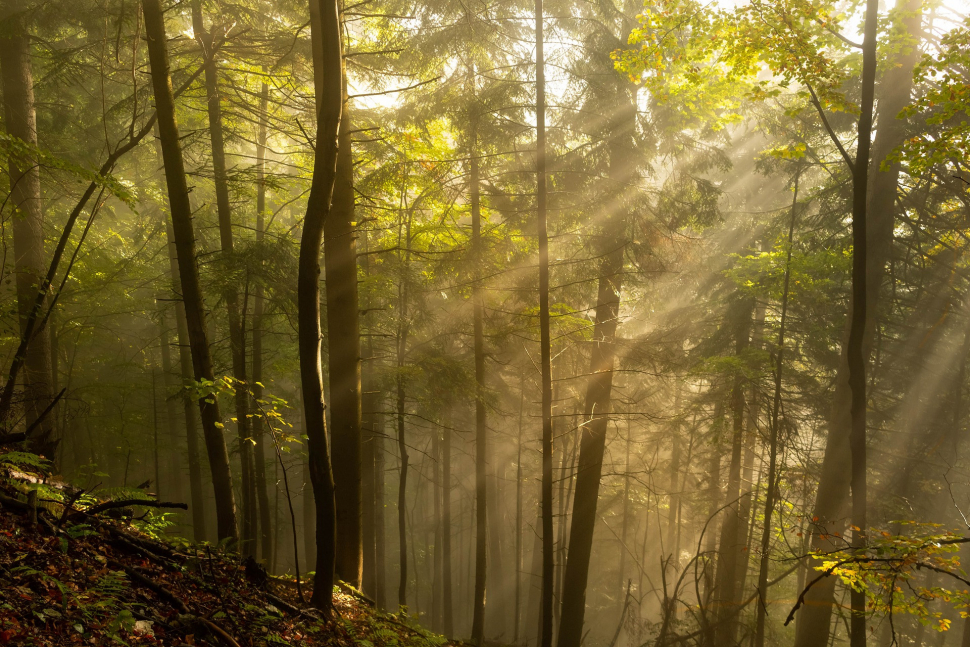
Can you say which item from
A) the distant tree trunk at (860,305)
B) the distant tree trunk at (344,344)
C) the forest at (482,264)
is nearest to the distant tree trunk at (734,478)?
the forest at (482,264)

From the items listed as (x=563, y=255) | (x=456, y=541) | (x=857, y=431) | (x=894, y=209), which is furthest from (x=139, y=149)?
(x=456, y=541)

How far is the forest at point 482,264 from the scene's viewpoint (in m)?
5.01

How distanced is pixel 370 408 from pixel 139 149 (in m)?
9.99

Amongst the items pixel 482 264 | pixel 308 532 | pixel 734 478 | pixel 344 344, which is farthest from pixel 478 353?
pixel 308 532

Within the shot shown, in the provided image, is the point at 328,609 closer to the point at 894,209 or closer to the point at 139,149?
the point at 894,209

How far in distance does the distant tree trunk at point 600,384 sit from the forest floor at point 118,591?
6.01 m

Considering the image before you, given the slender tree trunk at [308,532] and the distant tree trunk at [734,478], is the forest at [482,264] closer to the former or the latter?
the distant tree trunk at [734,478]

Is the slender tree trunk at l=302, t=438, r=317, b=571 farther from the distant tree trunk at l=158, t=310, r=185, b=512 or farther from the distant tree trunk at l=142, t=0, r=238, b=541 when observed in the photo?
the distant tree trunk at l=142, t=0, r=238, b=541

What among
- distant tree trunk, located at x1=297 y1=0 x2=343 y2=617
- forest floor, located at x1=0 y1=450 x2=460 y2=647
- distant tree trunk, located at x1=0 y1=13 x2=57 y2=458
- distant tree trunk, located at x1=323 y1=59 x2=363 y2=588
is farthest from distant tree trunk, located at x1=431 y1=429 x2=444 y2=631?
distant tree trunk, located at x1=297 y1=0 x2=343 y2=617

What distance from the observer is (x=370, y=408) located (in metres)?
12.8

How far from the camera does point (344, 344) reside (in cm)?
668

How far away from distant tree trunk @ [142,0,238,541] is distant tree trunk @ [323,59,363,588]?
136 centimetres

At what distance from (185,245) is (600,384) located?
797 centimetres

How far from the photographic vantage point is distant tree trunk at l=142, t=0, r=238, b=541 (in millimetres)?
5812
